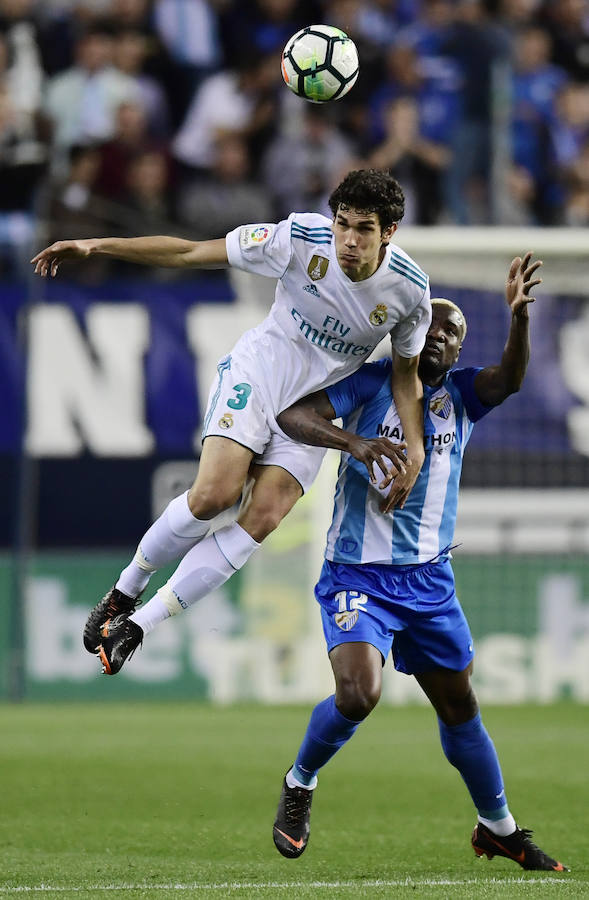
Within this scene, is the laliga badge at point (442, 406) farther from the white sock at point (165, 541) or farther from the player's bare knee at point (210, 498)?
the white sock at point (165, 541)

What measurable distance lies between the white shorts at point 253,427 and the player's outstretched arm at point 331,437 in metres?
0.09

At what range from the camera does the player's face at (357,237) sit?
20.1ft

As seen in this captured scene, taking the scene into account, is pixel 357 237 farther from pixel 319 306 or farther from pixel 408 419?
pixel 408 419

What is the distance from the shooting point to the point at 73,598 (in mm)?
12844

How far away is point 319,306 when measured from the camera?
6.57 meters

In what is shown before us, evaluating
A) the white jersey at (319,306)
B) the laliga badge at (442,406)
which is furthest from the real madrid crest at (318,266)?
the laliga badge at (442,406)

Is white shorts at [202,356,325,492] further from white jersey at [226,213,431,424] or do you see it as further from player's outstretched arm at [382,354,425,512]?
player's outstretched arm at [382,354,425,512]

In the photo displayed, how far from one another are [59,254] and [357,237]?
115 centimetres

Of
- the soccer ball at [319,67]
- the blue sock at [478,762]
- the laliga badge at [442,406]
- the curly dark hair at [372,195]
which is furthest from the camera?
the soccer ball at [319,67]

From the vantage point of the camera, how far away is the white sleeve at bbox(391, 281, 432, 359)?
20.6 ft

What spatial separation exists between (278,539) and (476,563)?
1.65m

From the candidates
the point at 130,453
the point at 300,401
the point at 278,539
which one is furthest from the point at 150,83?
the point at 300,401

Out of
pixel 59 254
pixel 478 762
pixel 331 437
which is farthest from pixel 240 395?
pixel 478 762

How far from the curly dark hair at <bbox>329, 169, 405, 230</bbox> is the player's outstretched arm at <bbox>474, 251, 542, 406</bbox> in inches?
20.4
